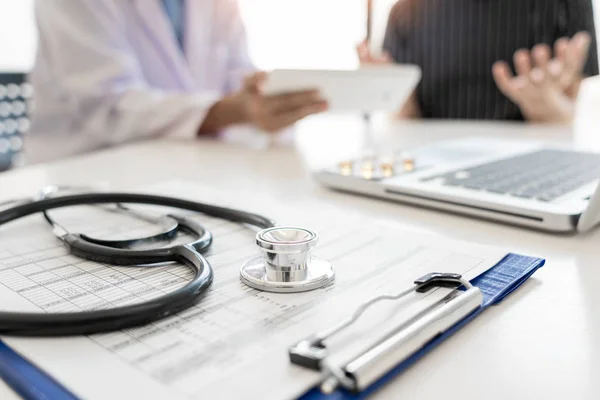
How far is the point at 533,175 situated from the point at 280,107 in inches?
18.9

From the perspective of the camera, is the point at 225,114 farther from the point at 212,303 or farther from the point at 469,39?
the point at 469,39

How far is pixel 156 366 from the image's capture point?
0.22 m

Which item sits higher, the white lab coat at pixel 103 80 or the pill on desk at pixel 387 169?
the white lab coat at pixel 103 80

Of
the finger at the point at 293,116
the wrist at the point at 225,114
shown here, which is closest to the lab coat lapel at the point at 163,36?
the wrist at the point at 225,114

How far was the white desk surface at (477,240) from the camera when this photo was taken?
0.76 feet

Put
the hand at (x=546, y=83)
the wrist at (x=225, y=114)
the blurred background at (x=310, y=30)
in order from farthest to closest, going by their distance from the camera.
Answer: the blurred background at (x=310, y=30)
the hand at (x=546, y=83)
the wrist at (x=225, y=114)

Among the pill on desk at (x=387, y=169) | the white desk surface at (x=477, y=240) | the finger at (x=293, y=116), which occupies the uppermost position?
the finger at (x=293, y=116)

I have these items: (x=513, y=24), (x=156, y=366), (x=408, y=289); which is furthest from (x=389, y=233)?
(x=513, y=24)

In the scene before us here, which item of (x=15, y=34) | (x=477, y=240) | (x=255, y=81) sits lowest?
(x=477, y=240)

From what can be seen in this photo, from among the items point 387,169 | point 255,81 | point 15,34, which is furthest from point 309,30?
point 387,169

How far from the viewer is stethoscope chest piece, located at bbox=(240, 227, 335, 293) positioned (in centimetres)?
29

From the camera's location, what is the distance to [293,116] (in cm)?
92

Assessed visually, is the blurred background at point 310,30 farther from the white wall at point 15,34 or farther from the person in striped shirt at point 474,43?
the white wall at point 15,34

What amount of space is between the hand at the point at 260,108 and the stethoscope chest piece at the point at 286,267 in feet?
1.97
